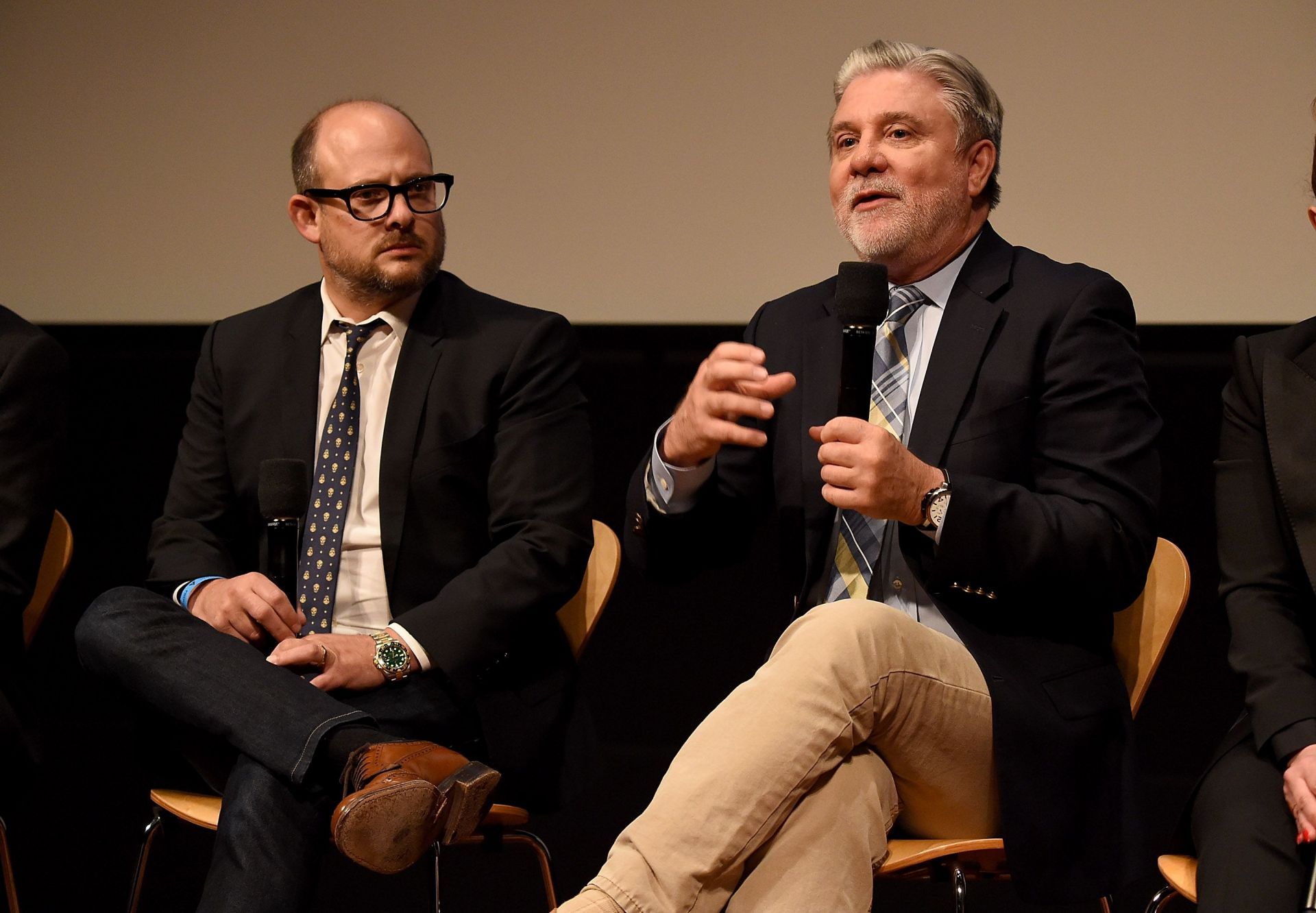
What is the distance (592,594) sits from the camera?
8.26 feet

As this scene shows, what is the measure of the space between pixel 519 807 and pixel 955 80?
141cm

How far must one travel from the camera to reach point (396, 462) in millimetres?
2521

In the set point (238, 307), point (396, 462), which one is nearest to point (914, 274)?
point (396, 462)

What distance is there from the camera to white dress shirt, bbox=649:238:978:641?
2.12 meters

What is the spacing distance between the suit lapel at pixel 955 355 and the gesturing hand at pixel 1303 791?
653 millimetres

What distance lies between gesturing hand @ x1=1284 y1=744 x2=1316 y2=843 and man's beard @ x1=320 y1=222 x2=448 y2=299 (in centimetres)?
169

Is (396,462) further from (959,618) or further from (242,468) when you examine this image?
(959,618)

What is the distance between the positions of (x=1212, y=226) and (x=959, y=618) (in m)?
1.44

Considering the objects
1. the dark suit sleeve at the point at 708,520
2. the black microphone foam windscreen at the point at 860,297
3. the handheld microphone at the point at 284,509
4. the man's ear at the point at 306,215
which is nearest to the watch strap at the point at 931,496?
the black microphone foam windscreen at the point at 860,297

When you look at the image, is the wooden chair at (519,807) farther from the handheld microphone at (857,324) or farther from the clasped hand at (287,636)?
the handheld microphone at (857,324)

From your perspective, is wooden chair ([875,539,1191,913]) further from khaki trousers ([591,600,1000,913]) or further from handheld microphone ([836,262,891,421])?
handheld microphone ([836,262,891,421])

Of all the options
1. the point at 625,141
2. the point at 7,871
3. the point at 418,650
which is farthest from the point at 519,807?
the point at 625,141

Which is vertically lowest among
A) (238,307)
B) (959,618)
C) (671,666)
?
(671,666)

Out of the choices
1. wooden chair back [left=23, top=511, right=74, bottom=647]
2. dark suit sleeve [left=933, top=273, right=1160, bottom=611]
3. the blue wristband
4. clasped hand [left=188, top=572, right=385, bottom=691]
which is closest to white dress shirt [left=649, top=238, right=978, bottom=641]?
dark suit sleeve [left=933, top=273, right=1160, bottom=611]
